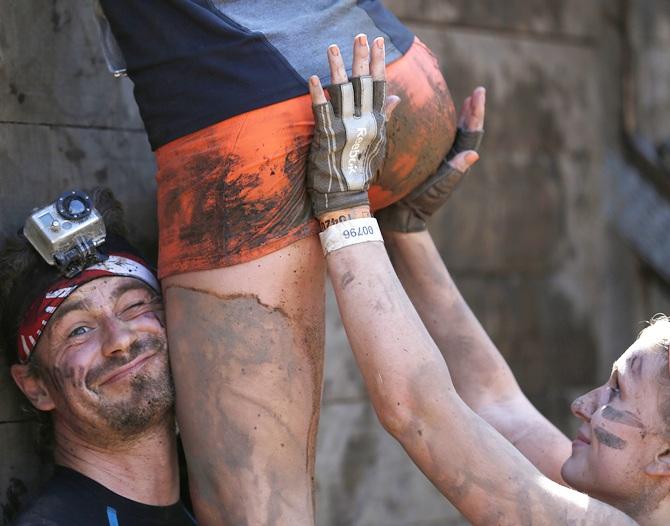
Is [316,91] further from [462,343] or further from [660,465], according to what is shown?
[660,465]

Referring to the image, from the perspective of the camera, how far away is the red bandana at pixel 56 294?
2793 millimetres

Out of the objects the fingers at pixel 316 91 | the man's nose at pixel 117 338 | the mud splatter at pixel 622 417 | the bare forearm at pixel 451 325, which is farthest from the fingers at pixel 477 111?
the man's nose at pixel 117 338

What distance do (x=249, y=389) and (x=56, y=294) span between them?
0.57 metres

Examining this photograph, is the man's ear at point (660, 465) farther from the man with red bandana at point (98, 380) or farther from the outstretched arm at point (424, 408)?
the man with red bandana at point (98, 380)

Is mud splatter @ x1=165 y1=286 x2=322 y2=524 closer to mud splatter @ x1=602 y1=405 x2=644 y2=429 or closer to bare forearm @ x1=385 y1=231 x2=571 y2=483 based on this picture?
bare forearm @ x1=385 y1=231 x2=571 y2=483

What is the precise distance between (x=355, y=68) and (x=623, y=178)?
133 inches

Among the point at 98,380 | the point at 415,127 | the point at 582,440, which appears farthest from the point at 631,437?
the point at 98,380

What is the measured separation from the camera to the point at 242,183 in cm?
255

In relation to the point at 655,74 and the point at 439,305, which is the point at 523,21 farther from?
the point at 439,305

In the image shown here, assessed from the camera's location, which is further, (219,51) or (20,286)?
(20,286)

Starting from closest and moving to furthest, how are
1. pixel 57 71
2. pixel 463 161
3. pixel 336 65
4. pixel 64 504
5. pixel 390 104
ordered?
pixel 336 65
pixel 390 104
pixel 64 504
pixel 463 161
pixel 57 71

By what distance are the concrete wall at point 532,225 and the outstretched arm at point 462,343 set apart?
1.22m

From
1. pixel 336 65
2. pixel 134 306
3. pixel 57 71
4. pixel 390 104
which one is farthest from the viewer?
pixel 57 71

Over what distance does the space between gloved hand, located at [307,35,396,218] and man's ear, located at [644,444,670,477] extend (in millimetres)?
916
